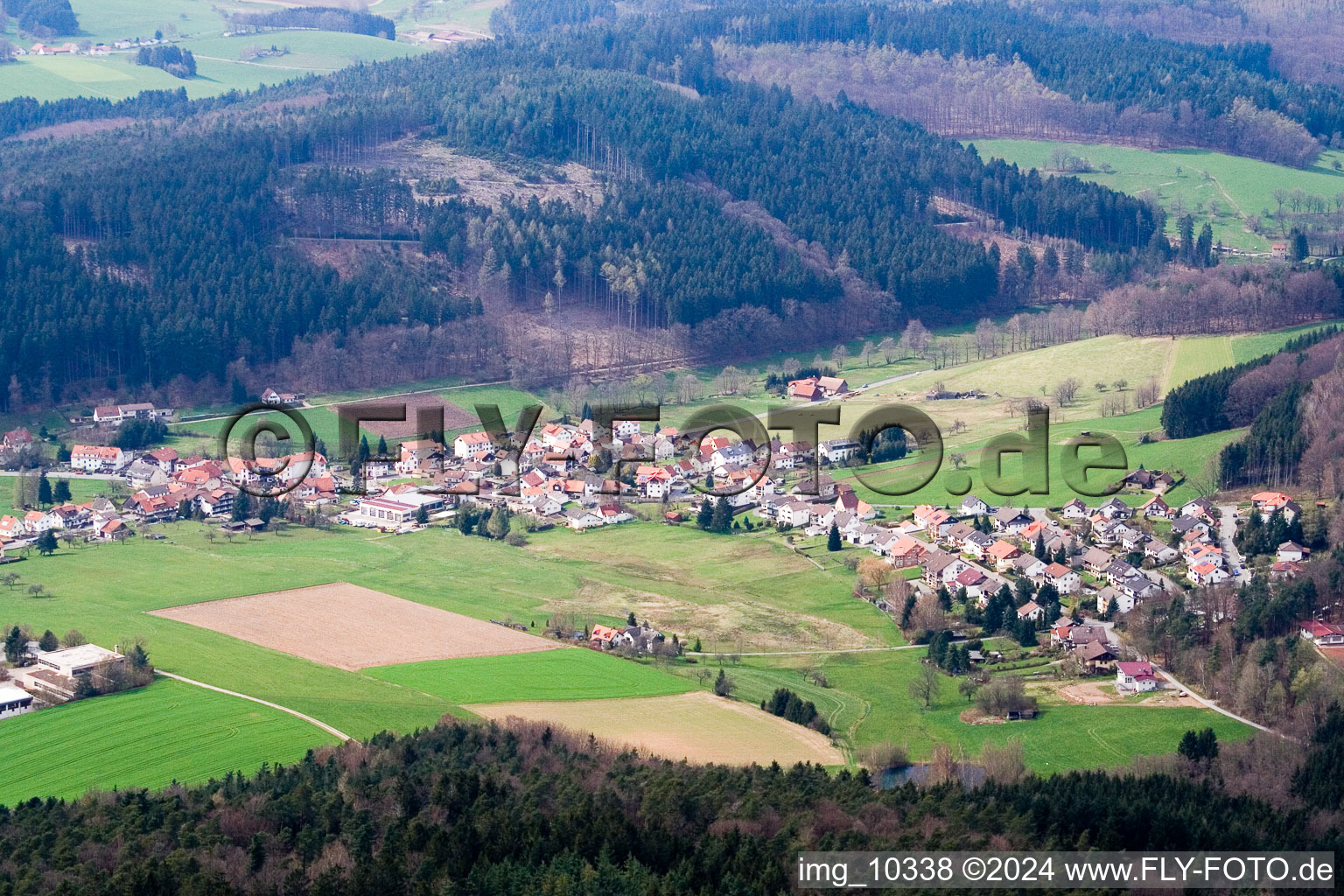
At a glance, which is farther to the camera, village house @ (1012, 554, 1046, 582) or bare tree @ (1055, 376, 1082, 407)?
bare tree @ (1055, 376, 1082, 407)

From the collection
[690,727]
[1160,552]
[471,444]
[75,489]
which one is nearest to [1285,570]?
[1160,552]

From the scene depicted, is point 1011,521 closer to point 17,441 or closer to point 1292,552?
point 1292,552

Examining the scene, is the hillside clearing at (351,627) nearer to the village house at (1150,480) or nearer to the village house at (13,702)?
the village house at (13,702)

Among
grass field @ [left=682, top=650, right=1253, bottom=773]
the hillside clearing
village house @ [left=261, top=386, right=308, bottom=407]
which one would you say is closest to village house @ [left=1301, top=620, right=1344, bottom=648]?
grass field @ [left=682, top=650, right=1253, bottom=773]

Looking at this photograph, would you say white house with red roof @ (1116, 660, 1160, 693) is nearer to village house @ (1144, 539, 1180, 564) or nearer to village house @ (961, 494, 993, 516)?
village house @ (1144, 539, 1180, 564)

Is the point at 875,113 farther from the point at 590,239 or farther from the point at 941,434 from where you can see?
the point at 941,434

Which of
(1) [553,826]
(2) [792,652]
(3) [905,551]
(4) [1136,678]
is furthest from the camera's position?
(3) [905,551]

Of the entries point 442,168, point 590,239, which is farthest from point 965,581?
point 442,168
